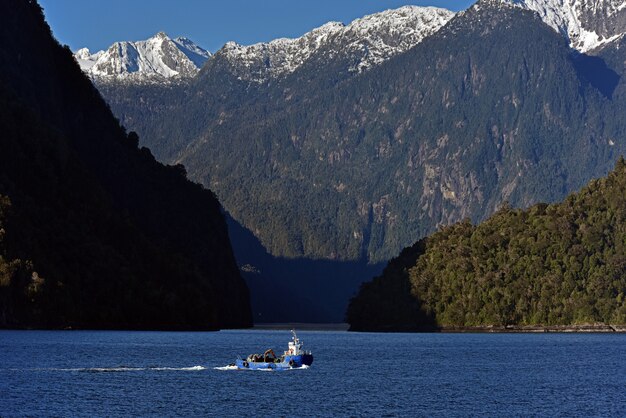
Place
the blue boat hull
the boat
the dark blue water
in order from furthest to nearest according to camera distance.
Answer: the boat, the blue boat hull, the dark blue water

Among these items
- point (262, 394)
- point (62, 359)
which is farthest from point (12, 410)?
point (62, 359)

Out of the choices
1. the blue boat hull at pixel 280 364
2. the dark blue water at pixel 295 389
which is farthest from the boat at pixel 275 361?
the dark blue water at pixel 295 389

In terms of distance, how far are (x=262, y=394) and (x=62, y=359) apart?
45.8m

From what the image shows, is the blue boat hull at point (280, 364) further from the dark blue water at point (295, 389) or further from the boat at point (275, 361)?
the dark blue water at point (295, 389)

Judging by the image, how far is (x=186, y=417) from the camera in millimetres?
131875

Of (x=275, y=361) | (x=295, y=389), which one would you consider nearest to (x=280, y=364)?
(x=275, y=361)

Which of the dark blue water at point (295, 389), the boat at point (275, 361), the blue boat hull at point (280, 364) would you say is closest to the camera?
the dark blue water at point (295, 389)

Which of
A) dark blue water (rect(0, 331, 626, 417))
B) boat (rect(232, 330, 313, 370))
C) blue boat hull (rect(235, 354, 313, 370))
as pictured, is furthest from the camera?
boat (rect(232, 330, 313, 370))

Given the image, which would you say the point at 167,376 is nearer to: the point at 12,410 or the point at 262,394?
the point at 262,394

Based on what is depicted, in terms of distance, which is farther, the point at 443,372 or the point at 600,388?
the point at 443,372

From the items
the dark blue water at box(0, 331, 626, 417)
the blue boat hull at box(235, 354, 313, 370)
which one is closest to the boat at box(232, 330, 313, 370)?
the blue boat hull at box(235, 354, 313, 370)

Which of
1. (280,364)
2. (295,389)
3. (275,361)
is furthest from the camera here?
(275,361)

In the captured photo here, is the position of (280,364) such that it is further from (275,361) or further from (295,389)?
(295,389)

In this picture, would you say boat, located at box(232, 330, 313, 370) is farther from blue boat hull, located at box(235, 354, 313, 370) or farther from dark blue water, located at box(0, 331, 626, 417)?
dark blue water, located at box(0, 331, 626, 417)
